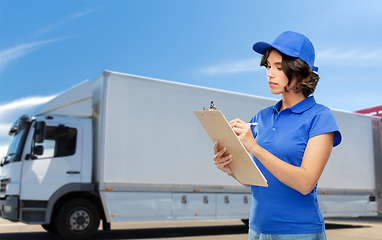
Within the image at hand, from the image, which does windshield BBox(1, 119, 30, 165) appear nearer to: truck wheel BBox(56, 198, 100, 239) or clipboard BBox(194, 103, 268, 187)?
truck wheel BBox(56, 198, 100, 239)

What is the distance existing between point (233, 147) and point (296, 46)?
1.79ft

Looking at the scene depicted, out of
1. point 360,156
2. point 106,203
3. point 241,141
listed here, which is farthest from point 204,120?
point 360,156

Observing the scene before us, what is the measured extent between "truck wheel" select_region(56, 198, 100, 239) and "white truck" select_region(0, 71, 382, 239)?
0.02m

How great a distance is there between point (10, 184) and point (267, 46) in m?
7.17

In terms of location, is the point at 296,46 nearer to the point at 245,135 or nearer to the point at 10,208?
the point at 245,135

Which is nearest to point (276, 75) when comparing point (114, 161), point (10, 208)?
point (114, 161)

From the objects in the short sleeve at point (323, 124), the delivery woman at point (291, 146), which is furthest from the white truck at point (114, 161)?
the short sleeve at point (323, 124)

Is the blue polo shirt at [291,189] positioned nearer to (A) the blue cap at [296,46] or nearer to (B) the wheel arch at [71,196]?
(A) the blue cap at [296,46]

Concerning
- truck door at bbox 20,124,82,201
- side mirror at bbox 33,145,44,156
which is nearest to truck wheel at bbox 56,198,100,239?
truck door at bbox 20,124,82,201

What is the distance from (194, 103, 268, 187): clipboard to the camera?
148cm

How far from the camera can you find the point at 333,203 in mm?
10242

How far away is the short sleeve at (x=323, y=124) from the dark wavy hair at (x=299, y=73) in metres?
0.15

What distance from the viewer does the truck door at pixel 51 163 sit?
7.29 m

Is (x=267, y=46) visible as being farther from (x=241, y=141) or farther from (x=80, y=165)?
(x=80, y=165)
